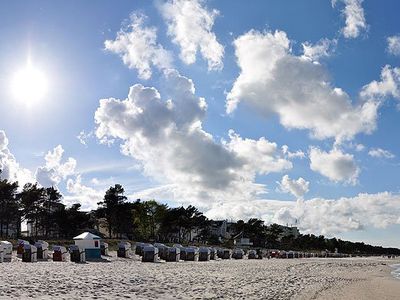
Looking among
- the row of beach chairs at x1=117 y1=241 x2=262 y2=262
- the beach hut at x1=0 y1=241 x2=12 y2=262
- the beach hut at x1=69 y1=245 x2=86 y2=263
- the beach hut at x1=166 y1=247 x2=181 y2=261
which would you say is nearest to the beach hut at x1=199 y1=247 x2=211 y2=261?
the row of beach chairs at x1=117 y1=241 x2=262 y2=262

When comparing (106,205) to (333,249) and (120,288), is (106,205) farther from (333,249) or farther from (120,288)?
(333,249)

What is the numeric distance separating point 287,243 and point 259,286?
151m

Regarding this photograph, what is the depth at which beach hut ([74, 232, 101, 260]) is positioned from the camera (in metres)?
31.8

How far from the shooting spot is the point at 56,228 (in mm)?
77938

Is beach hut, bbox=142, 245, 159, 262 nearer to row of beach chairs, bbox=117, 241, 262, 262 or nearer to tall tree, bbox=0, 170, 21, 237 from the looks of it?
row of beach chairs, bbox=117, 241, 262, 262

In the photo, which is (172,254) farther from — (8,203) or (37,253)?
(8,203)

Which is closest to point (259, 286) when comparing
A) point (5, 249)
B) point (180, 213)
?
point (5, 249)

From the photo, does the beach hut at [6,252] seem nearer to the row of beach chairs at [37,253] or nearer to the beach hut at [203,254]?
the row of beach chairs at [37,253]

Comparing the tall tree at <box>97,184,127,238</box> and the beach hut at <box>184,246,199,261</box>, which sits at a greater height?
the tall tree at <box>97,184,127,238</box>

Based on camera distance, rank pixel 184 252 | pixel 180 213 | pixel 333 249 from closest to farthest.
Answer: pixel 184 252
pixel 180 213
pixel 333 249

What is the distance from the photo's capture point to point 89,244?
107 ft

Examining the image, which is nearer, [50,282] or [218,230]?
[50,282]

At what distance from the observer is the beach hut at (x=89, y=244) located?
104ft

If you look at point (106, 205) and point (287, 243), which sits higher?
point (106, 205)
